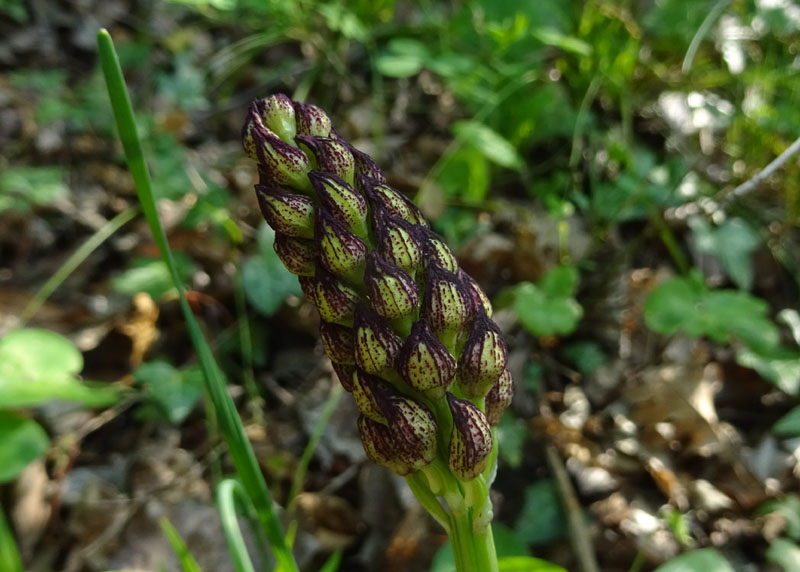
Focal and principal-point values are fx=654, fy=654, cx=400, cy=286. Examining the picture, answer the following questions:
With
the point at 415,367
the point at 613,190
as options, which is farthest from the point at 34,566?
the point at 613,190

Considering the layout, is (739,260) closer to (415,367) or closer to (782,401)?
(782,401)

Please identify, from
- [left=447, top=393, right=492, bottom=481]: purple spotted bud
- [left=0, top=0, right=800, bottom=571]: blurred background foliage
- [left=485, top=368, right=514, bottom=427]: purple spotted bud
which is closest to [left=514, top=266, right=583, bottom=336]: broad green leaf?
[left=0, top=0, right=800, bottom=571]: blurred background foliage

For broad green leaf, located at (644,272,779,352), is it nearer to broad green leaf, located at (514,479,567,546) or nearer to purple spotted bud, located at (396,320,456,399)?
broad green leaf, located at (514,479,567,546)

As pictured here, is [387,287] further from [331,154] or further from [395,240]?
[331,154]

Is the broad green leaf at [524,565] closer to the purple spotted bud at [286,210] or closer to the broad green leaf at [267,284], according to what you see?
the purple spotted bud at [286,210]

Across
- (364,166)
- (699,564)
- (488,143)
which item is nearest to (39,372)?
(364,166)

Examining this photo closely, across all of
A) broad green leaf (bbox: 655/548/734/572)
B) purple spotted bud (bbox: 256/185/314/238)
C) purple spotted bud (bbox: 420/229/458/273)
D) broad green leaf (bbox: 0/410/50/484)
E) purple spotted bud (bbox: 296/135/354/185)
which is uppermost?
purple spotted bud (bbox: 296/135/354/185)
